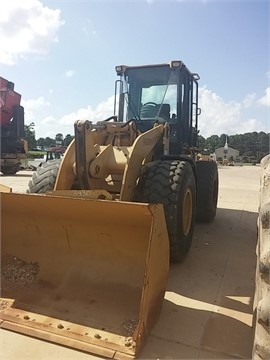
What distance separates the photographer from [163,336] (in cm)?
246

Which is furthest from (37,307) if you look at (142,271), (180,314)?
(180,314)

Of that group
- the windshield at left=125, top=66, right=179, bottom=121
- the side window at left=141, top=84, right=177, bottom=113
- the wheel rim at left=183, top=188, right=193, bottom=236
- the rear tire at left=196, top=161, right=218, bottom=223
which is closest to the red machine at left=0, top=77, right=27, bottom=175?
the windshield at left=125, top=66, right=179, bottom=121

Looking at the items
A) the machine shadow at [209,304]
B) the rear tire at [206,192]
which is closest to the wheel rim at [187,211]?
the machine shadow at [209,304]

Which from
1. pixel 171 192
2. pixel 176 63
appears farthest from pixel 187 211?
pixel 176 63

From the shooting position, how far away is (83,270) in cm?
299

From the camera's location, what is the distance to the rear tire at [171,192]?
11.4 feet

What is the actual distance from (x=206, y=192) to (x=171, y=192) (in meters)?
2.31

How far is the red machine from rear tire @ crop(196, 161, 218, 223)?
33.0 ft

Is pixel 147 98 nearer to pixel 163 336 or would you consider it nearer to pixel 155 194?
pixel 155 194

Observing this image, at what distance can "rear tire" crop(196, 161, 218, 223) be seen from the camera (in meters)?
5.69

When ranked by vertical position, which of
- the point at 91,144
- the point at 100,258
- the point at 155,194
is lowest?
the point at 100,258

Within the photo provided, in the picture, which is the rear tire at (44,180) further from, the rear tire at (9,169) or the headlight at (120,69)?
the rear tire at (9,169)

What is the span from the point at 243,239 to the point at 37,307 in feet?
10.9

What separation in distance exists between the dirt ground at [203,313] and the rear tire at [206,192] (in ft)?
3.15
